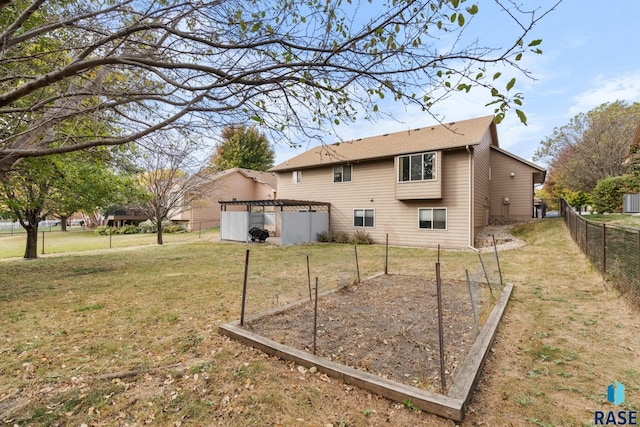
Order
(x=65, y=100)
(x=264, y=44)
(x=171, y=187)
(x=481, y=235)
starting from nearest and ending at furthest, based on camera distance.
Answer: (x=264, y=44), (x=65, y=100), (x=481, y=235), (x=171, y=187)

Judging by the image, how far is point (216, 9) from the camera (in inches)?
143

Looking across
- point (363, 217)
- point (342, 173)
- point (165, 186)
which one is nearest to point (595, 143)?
point (363, 217)

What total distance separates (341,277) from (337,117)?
3.61 metres

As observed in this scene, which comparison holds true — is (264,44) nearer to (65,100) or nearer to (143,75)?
(143,75)

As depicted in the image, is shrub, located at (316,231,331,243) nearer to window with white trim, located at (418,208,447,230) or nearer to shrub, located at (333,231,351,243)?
shrub, located at (333,231,351,243)

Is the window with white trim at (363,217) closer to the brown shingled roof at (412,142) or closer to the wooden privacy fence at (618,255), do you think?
the brown shingled roof at (412,142)

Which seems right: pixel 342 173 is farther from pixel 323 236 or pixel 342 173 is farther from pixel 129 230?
pixel 129 230

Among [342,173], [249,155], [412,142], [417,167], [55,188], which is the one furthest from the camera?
[249,155]

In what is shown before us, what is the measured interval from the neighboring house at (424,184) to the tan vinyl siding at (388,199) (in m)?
0.04

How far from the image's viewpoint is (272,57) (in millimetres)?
3658

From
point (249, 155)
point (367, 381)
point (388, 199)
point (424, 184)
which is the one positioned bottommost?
point (367, 381)

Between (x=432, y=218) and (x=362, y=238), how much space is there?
368 cm

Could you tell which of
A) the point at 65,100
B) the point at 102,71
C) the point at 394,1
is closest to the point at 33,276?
the point at 65,100

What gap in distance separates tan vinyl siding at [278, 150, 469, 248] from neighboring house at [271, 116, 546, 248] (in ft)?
0.13
